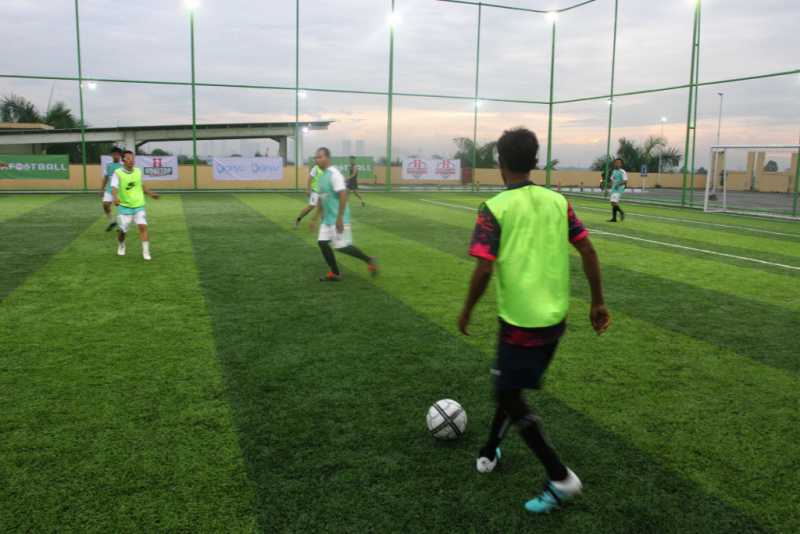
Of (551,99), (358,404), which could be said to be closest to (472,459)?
(358,404)

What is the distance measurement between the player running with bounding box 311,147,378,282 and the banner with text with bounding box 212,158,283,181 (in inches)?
875

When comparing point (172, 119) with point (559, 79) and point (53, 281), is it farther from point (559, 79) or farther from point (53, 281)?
point (53, 281)

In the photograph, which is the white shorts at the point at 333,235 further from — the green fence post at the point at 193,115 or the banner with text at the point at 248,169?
the banner with text at the point at 248,169

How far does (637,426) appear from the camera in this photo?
13.9ft

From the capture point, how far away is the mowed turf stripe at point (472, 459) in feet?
10.3

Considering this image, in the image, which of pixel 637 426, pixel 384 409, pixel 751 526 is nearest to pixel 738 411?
pixel 637 426

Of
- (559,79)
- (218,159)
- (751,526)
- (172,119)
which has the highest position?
(559,79)

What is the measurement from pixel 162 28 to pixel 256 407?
28.3 m

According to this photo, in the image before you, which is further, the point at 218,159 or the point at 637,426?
the point at 218,159

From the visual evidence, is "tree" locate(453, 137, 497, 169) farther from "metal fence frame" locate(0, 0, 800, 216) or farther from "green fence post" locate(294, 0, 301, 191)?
"green fence post" locate(294, 0, 301, 191)

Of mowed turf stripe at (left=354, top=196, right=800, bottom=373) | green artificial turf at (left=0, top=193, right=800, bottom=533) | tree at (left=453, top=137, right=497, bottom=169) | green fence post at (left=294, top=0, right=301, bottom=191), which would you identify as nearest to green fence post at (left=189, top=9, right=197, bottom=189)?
green fence post at (left=294, top=0, right=301, bottom=191)

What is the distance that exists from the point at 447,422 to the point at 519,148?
72.0 inches

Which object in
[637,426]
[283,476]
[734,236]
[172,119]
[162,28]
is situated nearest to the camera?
[283,476]

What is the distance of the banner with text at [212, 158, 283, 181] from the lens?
98.2ft
